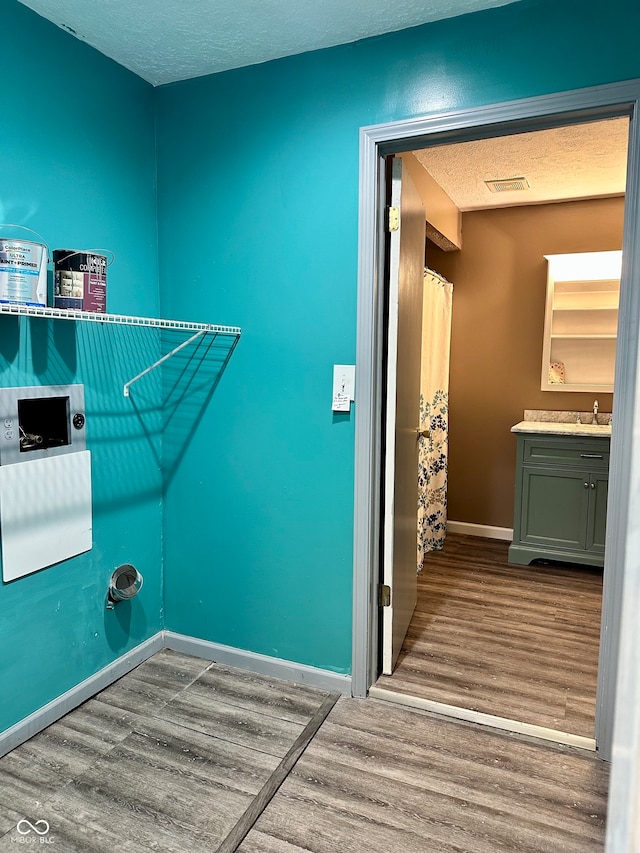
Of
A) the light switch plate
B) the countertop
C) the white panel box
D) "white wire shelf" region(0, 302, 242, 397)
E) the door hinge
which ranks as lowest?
the door hinge

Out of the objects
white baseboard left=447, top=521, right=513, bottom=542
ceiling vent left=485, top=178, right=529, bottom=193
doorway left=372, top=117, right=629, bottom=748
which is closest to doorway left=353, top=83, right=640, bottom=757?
doorway left=372, top=117, right=629, bottom=748

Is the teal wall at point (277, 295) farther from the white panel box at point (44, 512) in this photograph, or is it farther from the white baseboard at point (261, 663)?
the white panel box at point (44, 512)

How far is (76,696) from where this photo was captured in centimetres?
221

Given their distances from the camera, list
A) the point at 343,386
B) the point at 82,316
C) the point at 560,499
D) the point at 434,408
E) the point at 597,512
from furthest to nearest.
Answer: the point at 434,408, the point at 560,499, the point at 597,512, the point at 343,386, the point at 82,316

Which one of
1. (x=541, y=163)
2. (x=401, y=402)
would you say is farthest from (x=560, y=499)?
(x=541, y=163)

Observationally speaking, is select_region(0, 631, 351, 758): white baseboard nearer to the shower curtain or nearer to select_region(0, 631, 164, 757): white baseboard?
select_region(0, 631, 164, 757): white baseboard

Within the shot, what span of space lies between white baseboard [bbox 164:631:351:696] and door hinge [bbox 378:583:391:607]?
1.03 ft

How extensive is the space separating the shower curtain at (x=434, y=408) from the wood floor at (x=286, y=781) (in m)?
1.68

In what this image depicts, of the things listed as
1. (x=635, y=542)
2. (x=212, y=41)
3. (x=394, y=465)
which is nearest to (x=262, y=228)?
(x=212, y=41)

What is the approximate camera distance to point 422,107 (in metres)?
2.02

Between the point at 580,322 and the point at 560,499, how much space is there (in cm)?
134

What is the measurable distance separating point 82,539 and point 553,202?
12.4 feet

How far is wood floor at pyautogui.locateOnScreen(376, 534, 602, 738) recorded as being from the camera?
2300 millimetres

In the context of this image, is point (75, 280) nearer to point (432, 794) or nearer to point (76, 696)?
point (76, 696)
